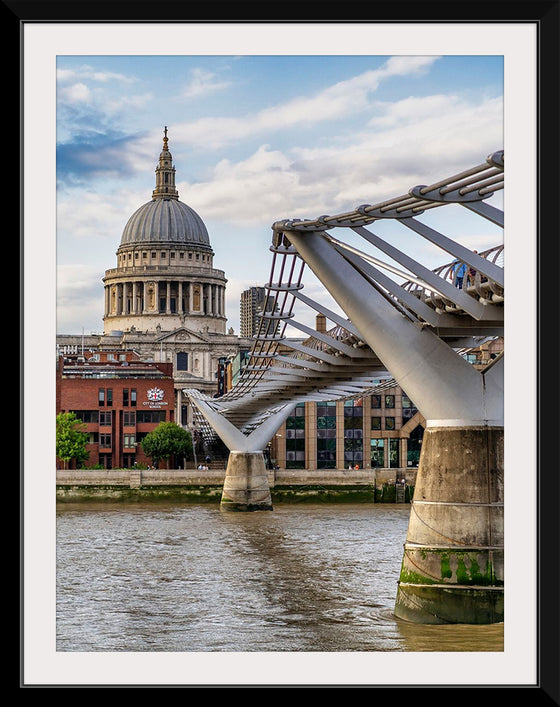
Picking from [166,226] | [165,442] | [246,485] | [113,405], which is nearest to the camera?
[246,485]

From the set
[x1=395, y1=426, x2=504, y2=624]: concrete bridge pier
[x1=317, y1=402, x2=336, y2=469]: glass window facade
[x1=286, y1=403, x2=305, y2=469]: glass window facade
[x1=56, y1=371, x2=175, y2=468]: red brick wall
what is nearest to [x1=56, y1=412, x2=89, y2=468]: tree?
[x1=56, y1=371, x2=175, y2=468]: red brick wall

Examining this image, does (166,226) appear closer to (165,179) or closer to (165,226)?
(165,226)

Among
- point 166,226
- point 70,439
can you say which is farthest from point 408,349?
point 166,226

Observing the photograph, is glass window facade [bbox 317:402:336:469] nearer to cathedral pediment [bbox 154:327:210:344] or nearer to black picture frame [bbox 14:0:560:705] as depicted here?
cathedral pediment [bbox 154:327:210:344]
